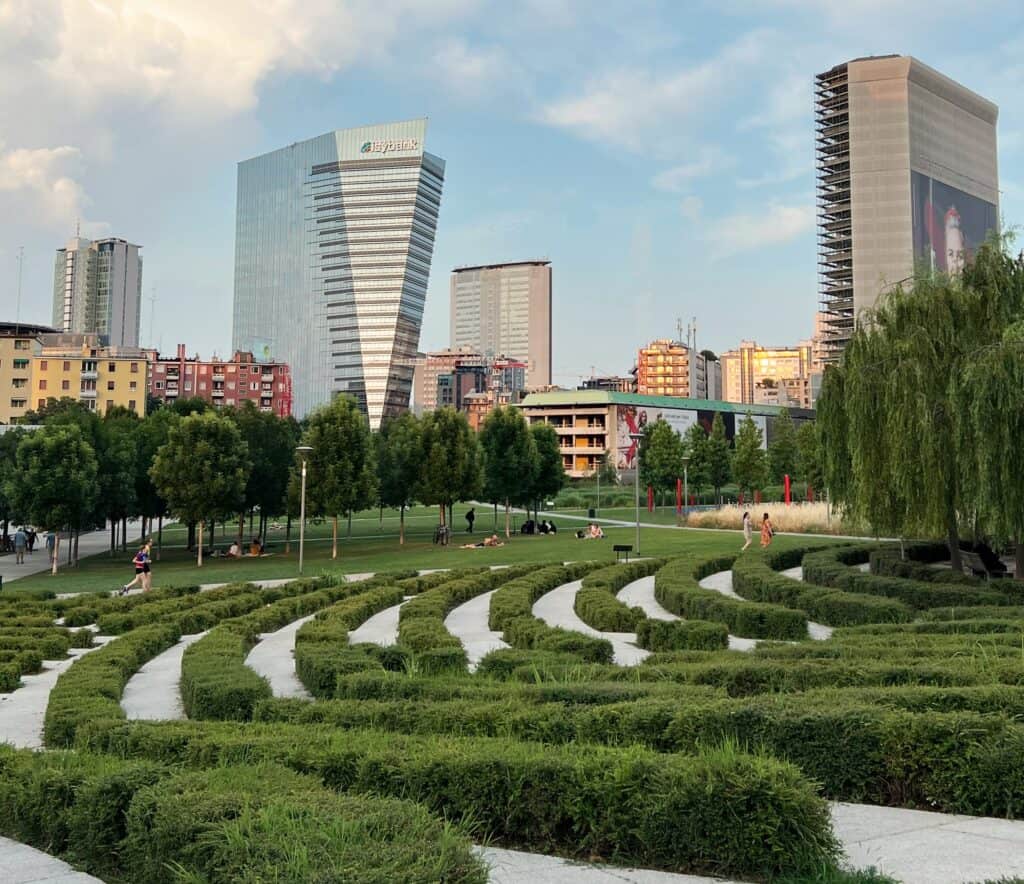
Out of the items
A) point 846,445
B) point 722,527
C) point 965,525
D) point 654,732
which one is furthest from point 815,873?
point 722,527

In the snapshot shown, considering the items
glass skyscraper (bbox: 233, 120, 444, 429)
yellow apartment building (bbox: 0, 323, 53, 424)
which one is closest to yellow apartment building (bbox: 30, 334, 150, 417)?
yellow apartment building (bbox: 0, 323, 53, 424)

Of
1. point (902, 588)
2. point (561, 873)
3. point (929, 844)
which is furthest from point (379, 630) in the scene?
point (929, 844)

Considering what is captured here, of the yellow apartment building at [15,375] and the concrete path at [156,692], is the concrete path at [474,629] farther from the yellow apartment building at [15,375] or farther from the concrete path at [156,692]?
the yellow apartment building at [15,375]

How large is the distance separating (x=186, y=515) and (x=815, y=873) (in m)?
42.0

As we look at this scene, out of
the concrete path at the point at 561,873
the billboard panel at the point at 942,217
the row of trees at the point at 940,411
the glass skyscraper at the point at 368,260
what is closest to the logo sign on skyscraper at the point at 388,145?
the glass skyscraper at the point at 368,260

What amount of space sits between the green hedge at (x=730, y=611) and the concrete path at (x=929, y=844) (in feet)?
31.9

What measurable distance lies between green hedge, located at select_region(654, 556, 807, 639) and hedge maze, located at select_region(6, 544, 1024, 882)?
7.41 feet

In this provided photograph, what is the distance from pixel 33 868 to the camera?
621 cm

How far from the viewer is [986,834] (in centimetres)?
600

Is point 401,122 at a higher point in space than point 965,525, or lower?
higher

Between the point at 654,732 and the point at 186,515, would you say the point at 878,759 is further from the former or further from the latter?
the point at 186,515

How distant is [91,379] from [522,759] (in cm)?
12375

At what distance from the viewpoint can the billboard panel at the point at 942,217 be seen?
424ft

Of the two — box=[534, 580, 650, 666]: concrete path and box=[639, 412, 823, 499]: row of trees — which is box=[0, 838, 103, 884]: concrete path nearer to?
box=[534, 580, 650, 666]: concrete path
